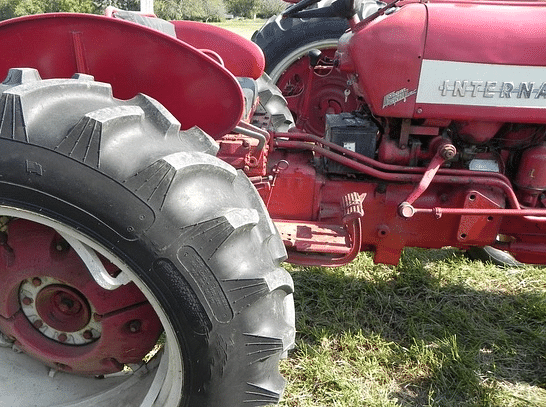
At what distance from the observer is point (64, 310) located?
1404mm

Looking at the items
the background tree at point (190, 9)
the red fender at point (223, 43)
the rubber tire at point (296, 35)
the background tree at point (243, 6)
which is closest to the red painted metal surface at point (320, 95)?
the rubber tire at point (296, 35)

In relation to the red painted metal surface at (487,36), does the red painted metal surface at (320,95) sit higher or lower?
lower

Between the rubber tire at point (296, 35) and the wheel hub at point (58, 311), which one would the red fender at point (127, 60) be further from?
the rubber tire at point (296, 35)

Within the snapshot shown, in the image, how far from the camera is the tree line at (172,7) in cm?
2244

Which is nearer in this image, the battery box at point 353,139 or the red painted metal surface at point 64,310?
the red painted metal surface at point 64,310

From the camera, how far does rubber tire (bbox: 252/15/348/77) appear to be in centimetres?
319

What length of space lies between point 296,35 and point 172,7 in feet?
128

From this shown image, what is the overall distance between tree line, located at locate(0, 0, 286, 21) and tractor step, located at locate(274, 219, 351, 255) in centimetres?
424

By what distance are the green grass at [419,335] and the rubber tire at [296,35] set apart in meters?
1.43

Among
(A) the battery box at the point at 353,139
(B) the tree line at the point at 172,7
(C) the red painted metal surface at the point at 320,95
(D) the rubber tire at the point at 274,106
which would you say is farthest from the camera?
(B) the tree line at the point at 172,7

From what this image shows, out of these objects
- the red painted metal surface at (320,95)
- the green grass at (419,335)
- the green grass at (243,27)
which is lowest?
the green grass at (243,27)

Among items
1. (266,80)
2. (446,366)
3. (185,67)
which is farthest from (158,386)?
(266,80)

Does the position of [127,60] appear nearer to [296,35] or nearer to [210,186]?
[210,186]

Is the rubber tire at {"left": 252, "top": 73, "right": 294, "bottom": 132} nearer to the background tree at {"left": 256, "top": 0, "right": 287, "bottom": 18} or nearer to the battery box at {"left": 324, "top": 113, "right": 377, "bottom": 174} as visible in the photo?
the battery box at {"left": 324, "top": 113, "right": 377, "bottom": 174}
